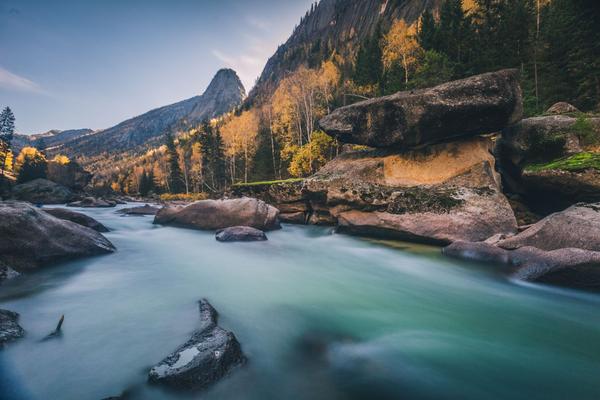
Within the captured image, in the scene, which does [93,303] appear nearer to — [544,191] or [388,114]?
[388,114]

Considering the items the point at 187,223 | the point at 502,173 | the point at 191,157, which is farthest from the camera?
the point at 191,157

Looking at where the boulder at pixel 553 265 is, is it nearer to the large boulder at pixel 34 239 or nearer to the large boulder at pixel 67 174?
the large boulder at pixel 34 239

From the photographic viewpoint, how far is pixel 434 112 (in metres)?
10.4

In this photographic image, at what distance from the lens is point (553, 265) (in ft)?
18.0

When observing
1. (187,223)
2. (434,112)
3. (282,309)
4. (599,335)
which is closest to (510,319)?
(599,335)

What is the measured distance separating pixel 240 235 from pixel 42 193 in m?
44.3

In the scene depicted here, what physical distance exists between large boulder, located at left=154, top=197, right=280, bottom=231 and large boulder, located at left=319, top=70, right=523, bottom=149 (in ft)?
18.9

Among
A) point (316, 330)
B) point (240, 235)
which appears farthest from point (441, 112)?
point (316, 330)

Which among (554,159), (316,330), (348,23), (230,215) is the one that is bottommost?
(316,330)

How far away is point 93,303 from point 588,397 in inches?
274

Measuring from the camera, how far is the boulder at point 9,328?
3.29 meters

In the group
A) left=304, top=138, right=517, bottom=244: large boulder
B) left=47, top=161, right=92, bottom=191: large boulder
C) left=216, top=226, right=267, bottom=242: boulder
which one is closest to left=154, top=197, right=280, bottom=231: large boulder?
left=216, top=226, right=267, bottom=242: boulder

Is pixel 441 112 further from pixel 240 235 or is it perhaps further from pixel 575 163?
pixel 240 235

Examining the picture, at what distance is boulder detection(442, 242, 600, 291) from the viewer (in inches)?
201
